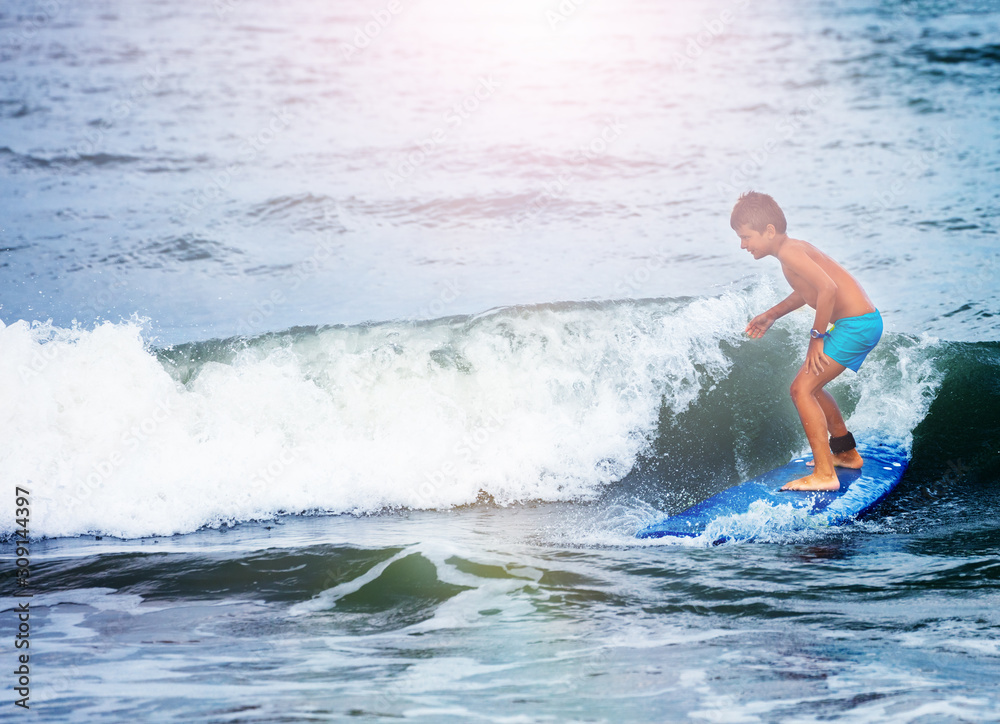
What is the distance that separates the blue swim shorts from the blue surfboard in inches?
32.4

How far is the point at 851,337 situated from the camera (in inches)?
193

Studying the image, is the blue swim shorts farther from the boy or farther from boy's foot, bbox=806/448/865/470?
boy's foot, bbox=806/448/865/470

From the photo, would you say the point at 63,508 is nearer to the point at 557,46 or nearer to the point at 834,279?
the point at 834,279

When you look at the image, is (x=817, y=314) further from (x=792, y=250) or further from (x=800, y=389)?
(x=800, y=389)

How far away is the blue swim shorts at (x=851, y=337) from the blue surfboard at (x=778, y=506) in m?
0.82

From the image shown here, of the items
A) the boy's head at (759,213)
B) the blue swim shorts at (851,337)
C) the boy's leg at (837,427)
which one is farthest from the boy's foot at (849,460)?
the boy's head at (759,213)

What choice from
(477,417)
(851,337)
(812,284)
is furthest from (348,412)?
(851,337)

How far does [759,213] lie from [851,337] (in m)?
0.96

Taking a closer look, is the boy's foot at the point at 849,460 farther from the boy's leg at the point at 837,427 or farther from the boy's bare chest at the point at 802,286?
the boy's bare chest at the point at 802,286

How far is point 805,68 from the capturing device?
1900 centimetres

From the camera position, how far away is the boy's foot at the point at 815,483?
5.11 meters

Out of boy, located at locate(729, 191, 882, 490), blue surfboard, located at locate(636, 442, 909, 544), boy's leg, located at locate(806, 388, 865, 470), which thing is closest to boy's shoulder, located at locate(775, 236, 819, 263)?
boy, located at locate(729, 191, 882, 490)

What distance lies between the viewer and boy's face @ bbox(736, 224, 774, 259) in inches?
183

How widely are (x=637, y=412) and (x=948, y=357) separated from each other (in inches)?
109
